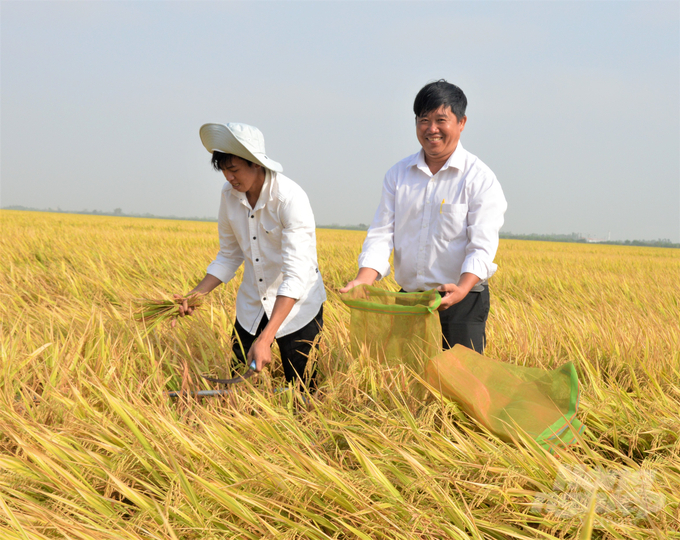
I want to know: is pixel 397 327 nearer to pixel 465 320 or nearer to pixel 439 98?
pixel 465 320

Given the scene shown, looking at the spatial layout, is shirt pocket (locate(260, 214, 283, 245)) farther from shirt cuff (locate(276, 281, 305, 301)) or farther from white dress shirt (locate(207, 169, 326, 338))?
shirt cuff (locate(276, 281, 305, 301))

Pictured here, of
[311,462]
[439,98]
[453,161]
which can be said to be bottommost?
[311,462]

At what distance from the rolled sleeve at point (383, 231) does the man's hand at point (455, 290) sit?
0.36 m

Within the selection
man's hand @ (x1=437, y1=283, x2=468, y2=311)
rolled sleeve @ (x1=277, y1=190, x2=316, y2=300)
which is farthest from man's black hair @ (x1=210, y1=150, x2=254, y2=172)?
man's hand @ (x1=437, y1=283, x2=468, y2=311)

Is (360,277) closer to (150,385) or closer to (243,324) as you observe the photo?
(243,324)

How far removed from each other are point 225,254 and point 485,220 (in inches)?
43.5

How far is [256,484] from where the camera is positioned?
1167mm

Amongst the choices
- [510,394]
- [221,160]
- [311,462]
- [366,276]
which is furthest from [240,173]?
[510,394]

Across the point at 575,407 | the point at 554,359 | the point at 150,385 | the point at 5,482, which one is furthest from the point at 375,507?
the point at 554,359

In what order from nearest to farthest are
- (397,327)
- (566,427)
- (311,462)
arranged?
(311,462) → (566,427) → (397,327)

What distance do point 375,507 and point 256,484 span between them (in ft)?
1.03

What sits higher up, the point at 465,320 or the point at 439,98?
the point at 439,98

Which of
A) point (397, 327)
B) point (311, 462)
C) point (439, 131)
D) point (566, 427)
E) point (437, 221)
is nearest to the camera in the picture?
point (311, 462)

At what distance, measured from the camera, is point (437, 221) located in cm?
186
